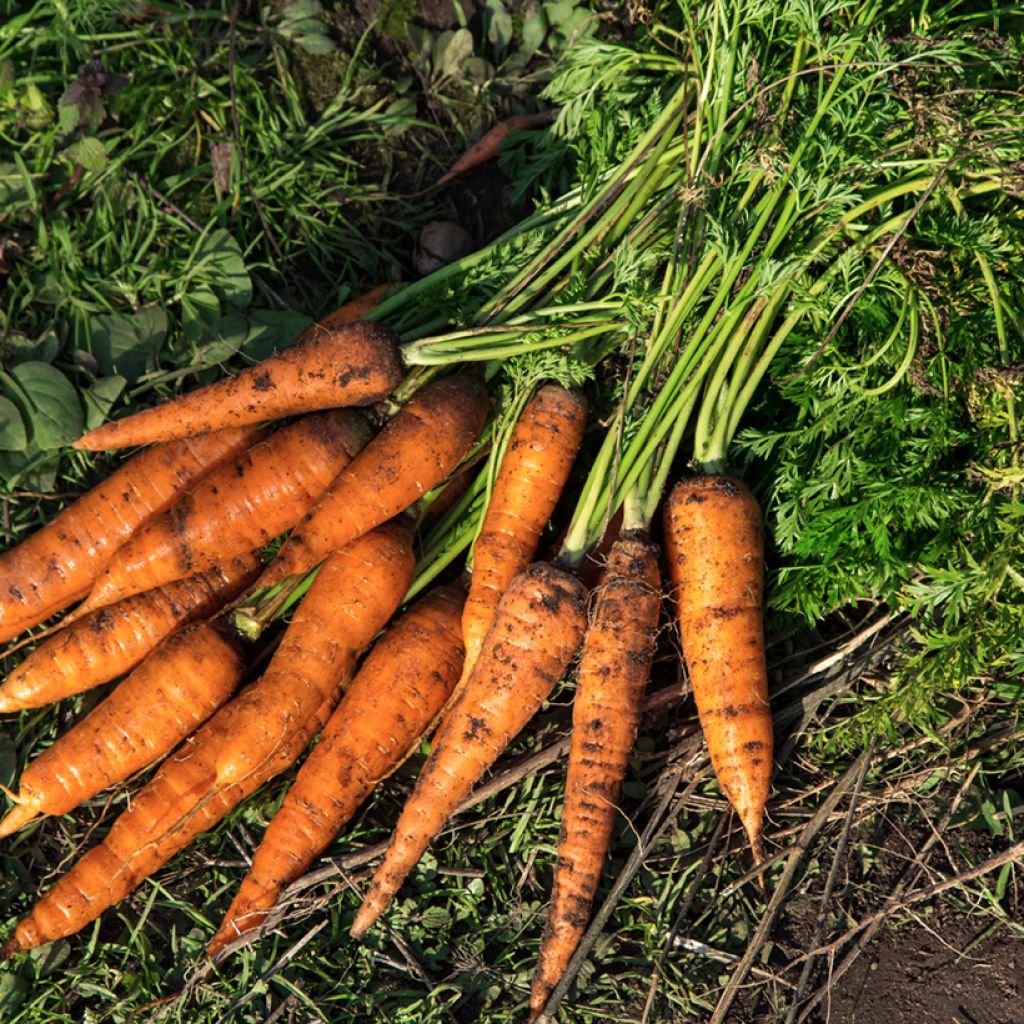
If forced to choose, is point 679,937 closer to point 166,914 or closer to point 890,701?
point 890,701

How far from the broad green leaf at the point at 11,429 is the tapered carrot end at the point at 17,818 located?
126 cm

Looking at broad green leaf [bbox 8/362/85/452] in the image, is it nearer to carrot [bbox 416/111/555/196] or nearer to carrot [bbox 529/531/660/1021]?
carrot [bbox 416/111/555/196]

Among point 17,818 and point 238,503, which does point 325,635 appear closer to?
point 238,503

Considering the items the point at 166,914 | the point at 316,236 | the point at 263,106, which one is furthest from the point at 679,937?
the point at 263,106

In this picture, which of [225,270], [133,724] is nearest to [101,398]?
[225,270]

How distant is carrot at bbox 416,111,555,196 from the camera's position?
3.80m

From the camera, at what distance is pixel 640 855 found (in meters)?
3.18

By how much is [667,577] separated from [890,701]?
83cm

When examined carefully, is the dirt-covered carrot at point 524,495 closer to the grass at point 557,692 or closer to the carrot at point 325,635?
the carrot at point 325,635

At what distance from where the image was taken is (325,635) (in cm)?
329

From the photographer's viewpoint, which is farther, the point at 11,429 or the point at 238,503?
the point at 11,429

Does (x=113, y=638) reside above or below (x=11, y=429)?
below

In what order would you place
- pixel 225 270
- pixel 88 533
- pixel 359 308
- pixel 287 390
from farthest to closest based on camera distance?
pixel 225 270
pixel 359 308
pixel 88 533
pixel 287 390

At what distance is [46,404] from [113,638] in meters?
0.89
